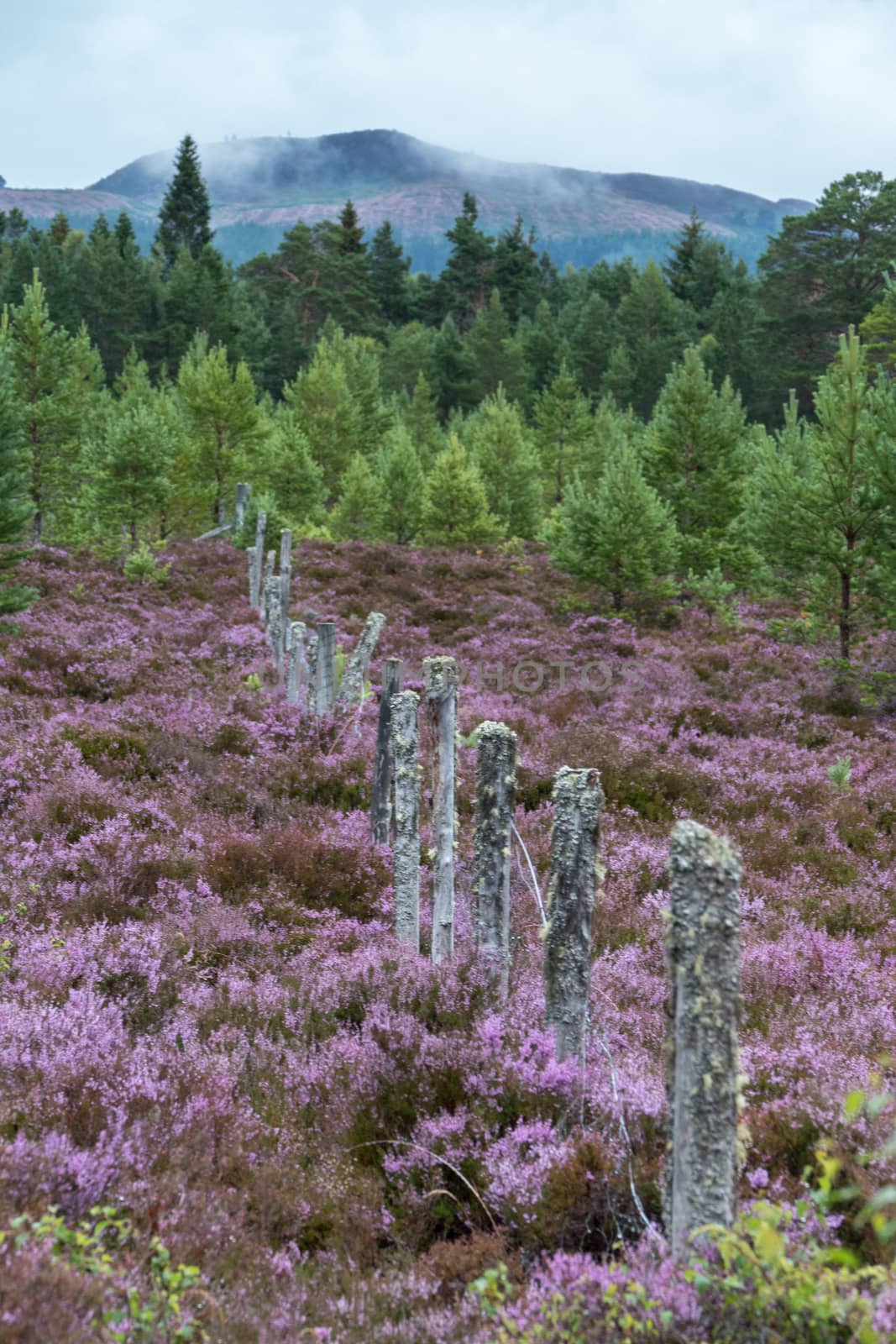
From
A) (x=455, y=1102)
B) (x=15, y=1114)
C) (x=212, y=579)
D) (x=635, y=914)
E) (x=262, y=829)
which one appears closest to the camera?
(x=15, y=1114)

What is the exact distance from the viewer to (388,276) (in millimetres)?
78062

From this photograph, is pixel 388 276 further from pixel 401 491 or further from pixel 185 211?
pixel 401 491

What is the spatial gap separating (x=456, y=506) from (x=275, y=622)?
63.6 feet

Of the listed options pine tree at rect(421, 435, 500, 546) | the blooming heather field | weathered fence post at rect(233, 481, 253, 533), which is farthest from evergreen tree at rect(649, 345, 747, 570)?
weathered fence post at rect(233, 481, 253, 533)

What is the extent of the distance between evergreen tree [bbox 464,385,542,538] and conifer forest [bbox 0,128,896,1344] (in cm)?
1327

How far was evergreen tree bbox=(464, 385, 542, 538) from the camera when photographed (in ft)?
128

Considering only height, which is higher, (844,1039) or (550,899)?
(550,899)

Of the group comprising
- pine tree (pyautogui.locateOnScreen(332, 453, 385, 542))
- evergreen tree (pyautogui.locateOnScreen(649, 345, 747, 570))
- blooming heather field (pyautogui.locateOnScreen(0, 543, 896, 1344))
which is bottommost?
blooming heather field (pyautogui.locateOnScreen(0, 543, 896, 1344))

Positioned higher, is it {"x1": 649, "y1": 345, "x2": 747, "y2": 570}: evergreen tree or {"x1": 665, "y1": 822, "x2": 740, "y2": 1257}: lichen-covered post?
{"x1": 649, "y1": 345, "x2": 747, "y2": 570}: evergreen tree

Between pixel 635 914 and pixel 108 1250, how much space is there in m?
4.79

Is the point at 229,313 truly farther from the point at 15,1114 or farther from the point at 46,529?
the point at 15,1114

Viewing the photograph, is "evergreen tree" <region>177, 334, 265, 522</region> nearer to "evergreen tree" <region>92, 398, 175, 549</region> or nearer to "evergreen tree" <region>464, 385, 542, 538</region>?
"evergreen tree" <region>92, 398, 175, 549</region>

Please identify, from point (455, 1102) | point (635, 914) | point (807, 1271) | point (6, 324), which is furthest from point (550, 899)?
point (6, 324)

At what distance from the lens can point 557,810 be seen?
12.7 ft
